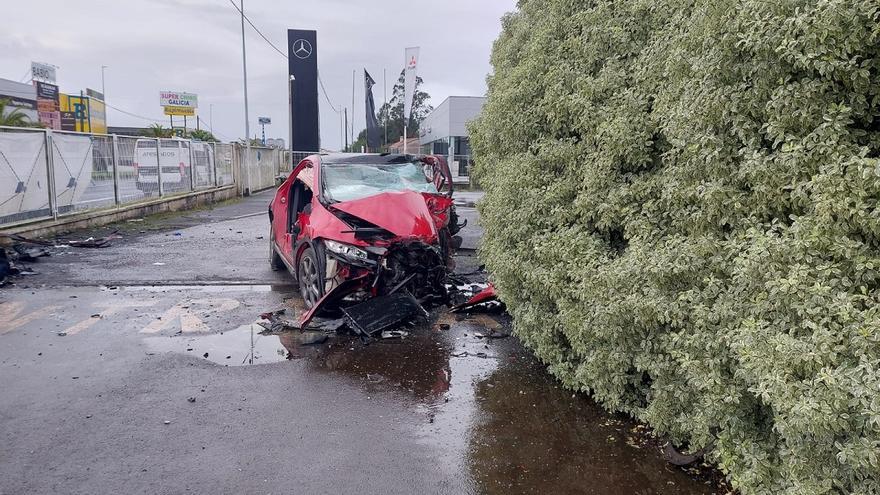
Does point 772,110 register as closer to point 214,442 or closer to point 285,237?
point 214,442

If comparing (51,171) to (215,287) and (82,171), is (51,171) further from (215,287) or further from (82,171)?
(215,287)

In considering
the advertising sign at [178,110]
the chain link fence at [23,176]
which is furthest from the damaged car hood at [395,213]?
the advertising sign at [178,110]

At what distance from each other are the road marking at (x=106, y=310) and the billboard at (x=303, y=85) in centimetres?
3516

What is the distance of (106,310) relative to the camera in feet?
24.7

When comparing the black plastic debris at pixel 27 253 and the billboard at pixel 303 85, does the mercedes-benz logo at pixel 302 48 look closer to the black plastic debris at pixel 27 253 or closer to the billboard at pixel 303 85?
the billboard at pixel 303 85

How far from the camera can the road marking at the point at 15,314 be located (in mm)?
6766

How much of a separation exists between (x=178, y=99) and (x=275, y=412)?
275ft

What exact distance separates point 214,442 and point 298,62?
134ft

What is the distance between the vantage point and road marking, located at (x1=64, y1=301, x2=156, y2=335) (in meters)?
6.70

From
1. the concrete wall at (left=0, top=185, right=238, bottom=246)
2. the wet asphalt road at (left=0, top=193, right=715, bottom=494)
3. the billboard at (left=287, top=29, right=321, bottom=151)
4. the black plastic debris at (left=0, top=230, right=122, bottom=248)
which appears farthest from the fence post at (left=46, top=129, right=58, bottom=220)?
the billboard at (left=287, top=29, right=321, bottom=151)

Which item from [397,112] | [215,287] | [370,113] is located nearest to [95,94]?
[397,112]

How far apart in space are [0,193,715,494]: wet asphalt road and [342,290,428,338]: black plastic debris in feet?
0.72

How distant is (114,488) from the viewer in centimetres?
357

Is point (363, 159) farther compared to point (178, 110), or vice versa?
point (178, 110)
